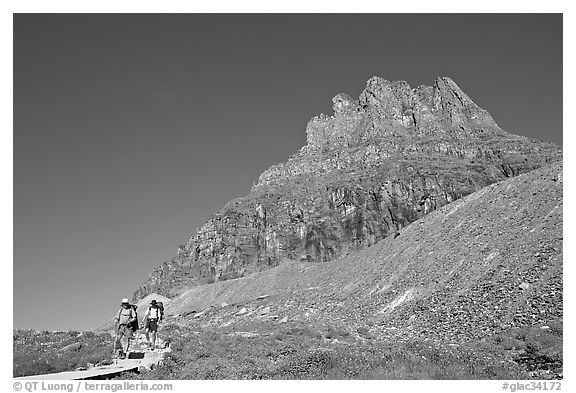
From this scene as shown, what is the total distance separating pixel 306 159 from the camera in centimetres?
19938

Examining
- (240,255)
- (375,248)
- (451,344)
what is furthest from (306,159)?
(451,344)

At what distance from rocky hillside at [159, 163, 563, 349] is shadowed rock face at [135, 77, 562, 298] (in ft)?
235

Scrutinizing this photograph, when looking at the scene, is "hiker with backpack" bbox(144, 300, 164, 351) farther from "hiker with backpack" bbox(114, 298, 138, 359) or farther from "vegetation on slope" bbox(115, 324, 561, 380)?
"hiker with backpack" bbox(114, 298, 138, 359)

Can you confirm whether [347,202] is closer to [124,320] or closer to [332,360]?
[124,320]

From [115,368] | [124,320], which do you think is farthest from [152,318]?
[115,368]

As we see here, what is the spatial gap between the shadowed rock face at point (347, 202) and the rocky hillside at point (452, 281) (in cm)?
7153

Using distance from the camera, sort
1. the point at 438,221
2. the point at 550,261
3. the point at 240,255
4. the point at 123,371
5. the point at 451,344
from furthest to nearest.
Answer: the point at 240,255
the point at 438,221
the point at 550,261
the point at 451,344
the point at 123,371

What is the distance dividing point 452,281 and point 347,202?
114600mm

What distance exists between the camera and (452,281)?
40875 millimetres

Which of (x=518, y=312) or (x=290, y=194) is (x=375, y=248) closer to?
(x=518, y=312)

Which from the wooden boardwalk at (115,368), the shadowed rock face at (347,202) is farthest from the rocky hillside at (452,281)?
the shadowed rock face at (347,202)

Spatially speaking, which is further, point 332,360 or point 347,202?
point 347,202
